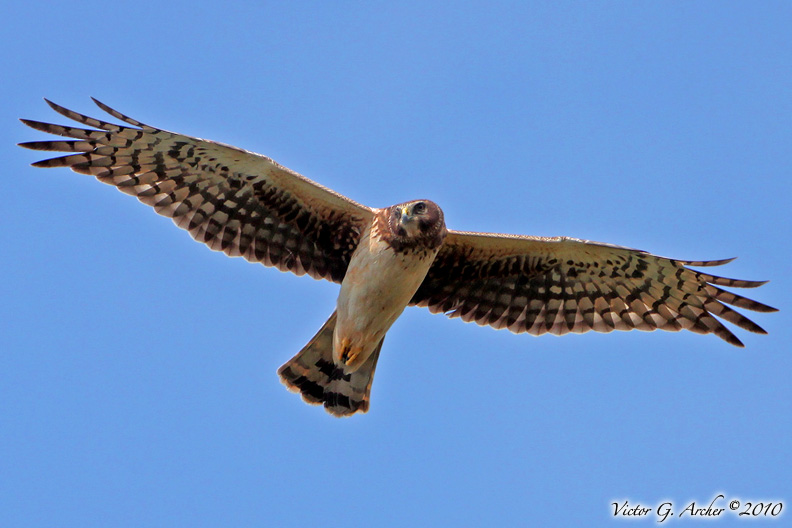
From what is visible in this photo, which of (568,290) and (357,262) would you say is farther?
(568,290)

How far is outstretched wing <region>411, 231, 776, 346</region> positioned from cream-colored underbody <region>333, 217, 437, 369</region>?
2.41 ft

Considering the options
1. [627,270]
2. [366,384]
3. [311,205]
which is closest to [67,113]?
[311,205]

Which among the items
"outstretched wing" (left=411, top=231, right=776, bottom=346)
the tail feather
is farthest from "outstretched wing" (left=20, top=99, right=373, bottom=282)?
"outstretched wing" (left=411, top=231, right=776, bottom=346)

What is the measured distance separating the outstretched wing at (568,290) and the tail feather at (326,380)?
96 centimetres

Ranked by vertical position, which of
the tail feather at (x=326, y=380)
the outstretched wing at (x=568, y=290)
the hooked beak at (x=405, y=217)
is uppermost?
the outstretched wing at (x=568, y=290)

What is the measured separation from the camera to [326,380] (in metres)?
9.98

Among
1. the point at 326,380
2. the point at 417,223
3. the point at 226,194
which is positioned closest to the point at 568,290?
the point at 417,223

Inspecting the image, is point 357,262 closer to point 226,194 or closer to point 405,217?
point 405,217

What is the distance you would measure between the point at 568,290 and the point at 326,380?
254 cm

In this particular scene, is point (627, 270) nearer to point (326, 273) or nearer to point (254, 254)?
point (326, 273)

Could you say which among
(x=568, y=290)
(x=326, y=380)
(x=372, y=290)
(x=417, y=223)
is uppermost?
(x=568, y=290)

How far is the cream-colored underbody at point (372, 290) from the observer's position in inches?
348

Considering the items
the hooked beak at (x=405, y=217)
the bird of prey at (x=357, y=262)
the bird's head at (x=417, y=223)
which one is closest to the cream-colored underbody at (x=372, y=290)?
the bird of prey at (x=357, y=262)

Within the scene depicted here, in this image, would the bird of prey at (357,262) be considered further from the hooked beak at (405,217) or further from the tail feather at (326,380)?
the hooked beak at (405,217)
